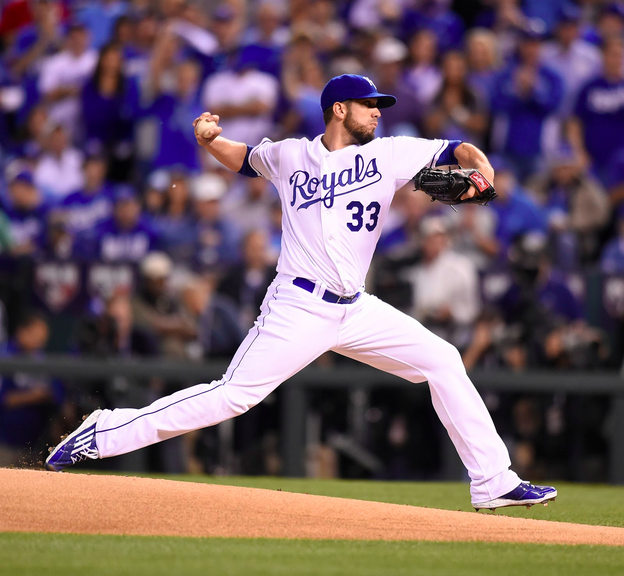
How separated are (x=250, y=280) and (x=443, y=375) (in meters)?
3.72

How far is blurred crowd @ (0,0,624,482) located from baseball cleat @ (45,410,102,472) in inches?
136

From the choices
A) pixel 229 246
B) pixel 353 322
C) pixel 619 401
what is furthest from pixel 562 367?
pixel 353 322

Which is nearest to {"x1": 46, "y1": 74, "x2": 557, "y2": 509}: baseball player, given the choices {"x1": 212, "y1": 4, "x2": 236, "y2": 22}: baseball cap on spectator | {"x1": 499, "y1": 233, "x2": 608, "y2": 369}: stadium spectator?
{"x1": 499, "y1": 233, "x2": 608, "y2": 369}: stadium spectator

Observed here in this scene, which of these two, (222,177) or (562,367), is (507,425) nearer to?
(562,367)

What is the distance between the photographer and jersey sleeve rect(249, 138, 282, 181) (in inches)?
208

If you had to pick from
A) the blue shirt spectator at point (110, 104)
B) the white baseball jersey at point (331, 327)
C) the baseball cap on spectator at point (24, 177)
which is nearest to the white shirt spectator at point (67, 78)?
the blue shirt spectator at point (110, 104)

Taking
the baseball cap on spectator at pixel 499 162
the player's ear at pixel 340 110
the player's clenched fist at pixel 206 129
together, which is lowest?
the player's clenched fist at pixel 206 129

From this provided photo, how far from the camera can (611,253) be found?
30.1ft

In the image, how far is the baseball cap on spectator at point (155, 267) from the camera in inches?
346

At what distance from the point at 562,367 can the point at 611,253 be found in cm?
132

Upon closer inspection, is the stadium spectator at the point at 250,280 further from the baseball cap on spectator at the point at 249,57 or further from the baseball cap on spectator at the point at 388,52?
the baseball cap on spectator at the point at 249,57

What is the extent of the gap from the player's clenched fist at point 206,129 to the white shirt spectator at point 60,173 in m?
6.13

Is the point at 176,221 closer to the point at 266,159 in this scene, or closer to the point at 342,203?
the point at 266,159

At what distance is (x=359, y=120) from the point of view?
5.23m
